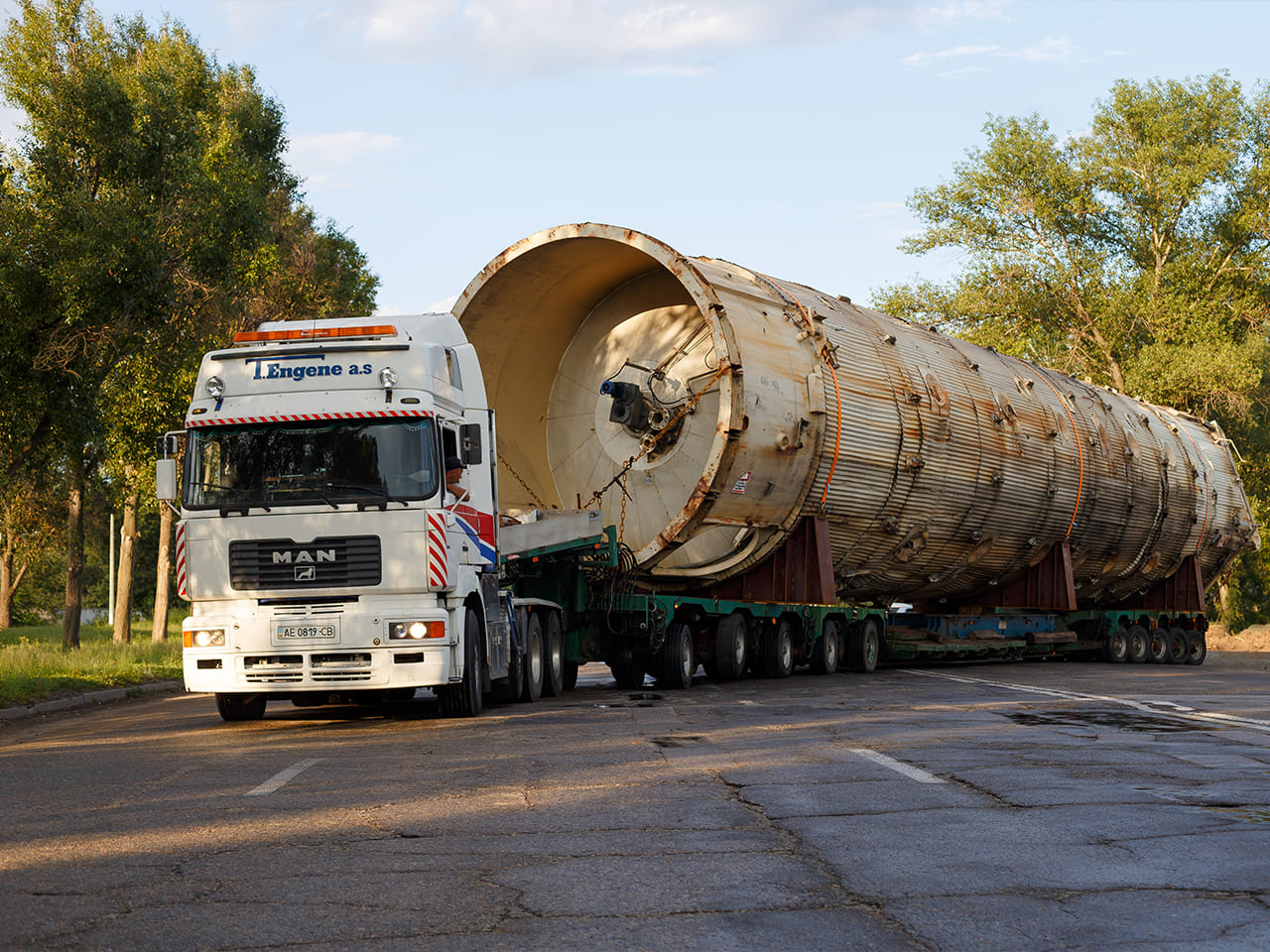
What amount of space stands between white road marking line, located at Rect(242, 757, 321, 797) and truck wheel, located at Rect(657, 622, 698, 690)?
8188 mm

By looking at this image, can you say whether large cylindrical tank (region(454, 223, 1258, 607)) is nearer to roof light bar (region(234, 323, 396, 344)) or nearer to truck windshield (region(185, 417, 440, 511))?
roof light bar (region(234, 323, 396, 344))

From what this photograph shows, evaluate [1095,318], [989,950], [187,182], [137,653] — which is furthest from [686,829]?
[1095,318]

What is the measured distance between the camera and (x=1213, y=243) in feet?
163

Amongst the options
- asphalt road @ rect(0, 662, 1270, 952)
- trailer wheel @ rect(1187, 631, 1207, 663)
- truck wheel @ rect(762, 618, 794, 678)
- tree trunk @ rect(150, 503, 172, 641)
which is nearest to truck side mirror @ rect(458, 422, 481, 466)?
asphalt road @ rect(0, 662, 1270, 952)

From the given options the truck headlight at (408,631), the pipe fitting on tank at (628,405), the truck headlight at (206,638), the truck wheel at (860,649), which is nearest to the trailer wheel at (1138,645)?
the truck wheel at (860,649)

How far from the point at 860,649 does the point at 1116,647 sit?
34.8 feet

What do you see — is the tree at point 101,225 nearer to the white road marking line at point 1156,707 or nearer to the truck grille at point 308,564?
the truck grille at point 308,564

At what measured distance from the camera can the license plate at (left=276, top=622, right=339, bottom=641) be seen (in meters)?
12.5

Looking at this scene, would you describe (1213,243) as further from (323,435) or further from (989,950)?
(989,950)

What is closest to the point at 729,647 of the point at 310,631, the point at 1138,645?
the point at 310,631

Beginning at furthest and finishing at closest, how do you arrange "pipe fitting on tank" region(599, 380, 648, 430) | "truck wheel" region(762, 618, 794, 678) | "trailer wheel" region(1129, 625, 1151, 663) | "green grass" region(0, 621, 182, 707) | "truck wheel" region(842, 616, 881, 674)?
"trailer wheel" region(1129, 625, 1151, 663), "truck wheel" region(842, 616, 881, 674), "truck wheel" region(762, 618, 794, 678), "pipe fitting on tank" region(599, 380, 648, 430), "green grass" region(0, 621, 182, 707)

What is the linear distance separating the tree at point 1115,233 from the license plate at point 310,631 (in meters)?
38.5

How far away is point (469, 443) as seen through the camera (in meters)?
13.3

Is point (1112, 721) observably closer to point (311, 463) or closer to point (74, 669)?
point (311, 463)
